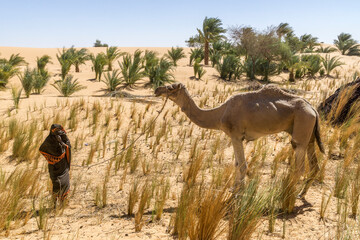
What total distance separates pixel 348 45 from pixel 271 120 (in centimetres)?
3938

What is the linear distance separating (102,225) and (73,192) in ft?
4.17

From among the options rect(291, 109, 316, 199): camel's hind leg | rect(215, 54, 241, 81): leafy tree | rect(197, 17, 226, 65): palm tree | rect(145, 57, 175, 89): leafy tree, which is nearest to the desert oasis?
rect(291, 109, 316, 199): camel's hind leg

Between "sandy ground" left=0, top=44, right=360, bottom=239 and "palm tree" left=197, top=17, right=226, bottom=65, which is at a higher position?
"palm tree" left=197, top=17, right=226, bottom=65

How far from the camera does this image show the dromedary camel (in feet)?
12.8

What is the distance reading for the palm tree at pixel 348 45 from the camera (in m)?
36.3

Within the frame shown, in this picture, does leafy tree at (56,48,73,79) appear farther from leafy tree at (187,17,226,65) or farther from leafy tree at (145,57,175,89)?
leafy tree at (187,17,226,65)

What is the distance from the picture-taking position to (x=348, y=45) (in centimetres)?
3653

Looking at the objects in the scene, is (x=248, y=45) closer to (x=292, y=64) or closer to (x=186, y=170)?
(x=292, y=64)

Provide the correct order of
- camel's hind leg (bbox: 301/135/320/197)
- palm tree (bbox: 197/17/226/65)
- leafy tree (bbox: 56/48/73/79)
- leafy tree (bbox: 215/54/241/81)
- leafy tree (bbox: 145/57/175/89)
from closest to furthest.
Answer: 1. camel's hind leg (bbox: 301/135/320/197)
2. leafy tree (bbox: 145/57/175/89)
3. leafy tree (bbox: 56/48/73/79)
4. leafy tree (bbox: 215/54/241/81)
5. palm tree (bbox: 197/17/226/65)

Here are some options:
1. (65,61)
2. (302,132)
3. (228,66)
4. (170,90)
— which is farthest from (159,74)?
(302,132)

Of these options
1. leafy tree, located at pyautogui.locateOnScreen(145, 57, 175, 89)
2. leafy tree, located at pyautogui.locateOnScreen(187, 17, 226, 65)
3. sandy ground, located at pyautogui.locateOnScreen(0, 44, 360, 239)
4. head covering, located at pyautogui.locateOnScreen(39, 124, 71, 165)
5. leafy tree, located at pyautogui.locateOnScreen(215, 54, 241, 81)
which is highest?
leafy tree, located at pyautogui.locateOnScreen(187, 17, 226, 65)

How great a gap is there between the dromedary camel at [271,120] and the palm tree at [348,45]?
38.9 meters

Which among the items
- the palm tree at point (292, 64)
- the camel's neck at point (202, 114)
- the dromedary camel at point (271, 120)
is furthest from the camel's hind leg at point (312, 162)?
the palm tree at point (292, 64)

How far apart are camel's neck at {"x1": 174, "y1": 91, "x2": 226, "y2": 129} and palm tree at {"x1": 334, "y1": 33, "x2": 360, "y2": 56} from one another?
39.2 metres
